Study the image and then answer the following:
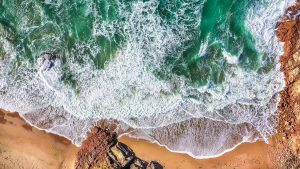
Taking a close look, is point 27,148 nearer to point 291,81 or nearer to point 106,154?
point 106,154

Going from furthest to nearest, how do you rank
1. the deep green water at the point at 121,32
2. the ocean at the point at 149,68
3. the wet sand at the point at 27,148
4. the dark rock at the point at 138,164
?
the deep green water at the point at 121,32, the ocean at the point at 149,68, the dark rock at the point at 138,164, the wet sand at the point at 27,148

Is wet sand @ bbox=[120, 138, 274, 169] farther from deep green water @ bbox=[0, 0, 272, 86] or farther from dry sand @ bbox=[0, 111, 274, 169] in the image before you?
deep green water @ bbox=[0, 0, 272, 86]

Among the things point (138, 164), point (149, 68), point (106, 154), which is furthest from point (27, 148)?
point (149, 68)

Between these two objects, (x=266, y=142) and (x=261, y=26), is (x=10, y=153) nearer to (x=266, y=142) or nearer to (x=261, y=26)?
(x=266, y=142)

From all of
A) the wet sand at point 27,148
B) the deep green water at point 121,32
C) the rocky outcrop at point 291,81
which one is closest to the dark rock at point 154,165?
the wet sand at point 27,148

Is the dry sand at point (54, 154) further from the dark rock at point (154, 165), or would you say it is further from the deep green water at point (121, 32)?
the deep green water at point (121, 32)
